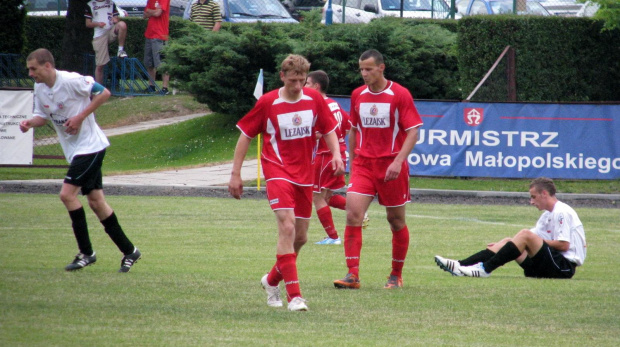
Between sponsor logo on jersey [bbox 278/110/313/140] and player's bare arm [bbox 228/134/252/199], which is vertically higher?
sponsor logo on jersey [bbox 278/110/313/140]

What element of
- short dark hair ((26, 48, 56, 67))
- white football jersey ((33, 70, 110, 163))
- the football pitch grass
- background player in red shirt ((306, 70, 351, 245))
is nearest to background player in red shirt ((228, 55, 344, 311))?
the football pitch grass

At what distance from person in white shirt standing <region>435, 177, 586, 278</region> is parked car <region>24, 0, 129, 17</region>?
2314cm

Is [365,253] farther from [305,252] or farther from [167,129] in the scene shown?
[167,129]

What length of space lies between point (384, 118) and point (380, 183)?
→ 577 mm

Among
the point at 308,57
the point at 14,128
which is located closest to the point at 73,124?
the point at 14,128

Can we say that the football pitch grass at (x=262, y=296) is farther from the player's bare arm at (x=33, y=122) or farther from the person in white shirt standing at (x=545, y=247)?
the player's bare arm at (x=33, y=122)

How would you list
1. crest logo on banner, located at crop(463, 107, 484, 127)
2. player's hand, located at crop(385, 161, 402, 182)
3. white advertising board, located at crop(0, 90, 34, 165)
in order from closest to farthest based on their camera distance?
player's hand, located at crop(385, 161, 402, 182) → white advertising board, located at crop(0, 90, 34, 165) → crest logo on banner, located at crop(463, 107, 484, 127)

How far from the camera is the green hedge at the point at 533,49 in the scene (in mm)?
22594

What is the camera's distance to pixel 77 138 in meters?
Result: 8.95

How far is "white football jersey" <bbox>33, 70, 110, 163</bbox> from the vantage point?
29.3 feet

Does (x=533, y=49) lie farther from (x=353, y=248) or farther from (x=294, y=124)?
(x=294, y=124)

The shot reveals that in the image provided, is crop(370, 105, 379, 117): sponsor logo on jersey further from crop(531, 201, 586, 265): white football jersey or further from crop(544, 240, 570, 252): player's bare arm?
crop(544, 240, 570, 252): player's bare arm

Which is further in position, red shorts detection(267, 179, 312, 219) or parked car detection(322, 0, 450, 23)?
parked car detection(322, 0, 450, 23)

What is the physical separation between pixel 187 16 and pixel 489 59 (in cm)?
997
